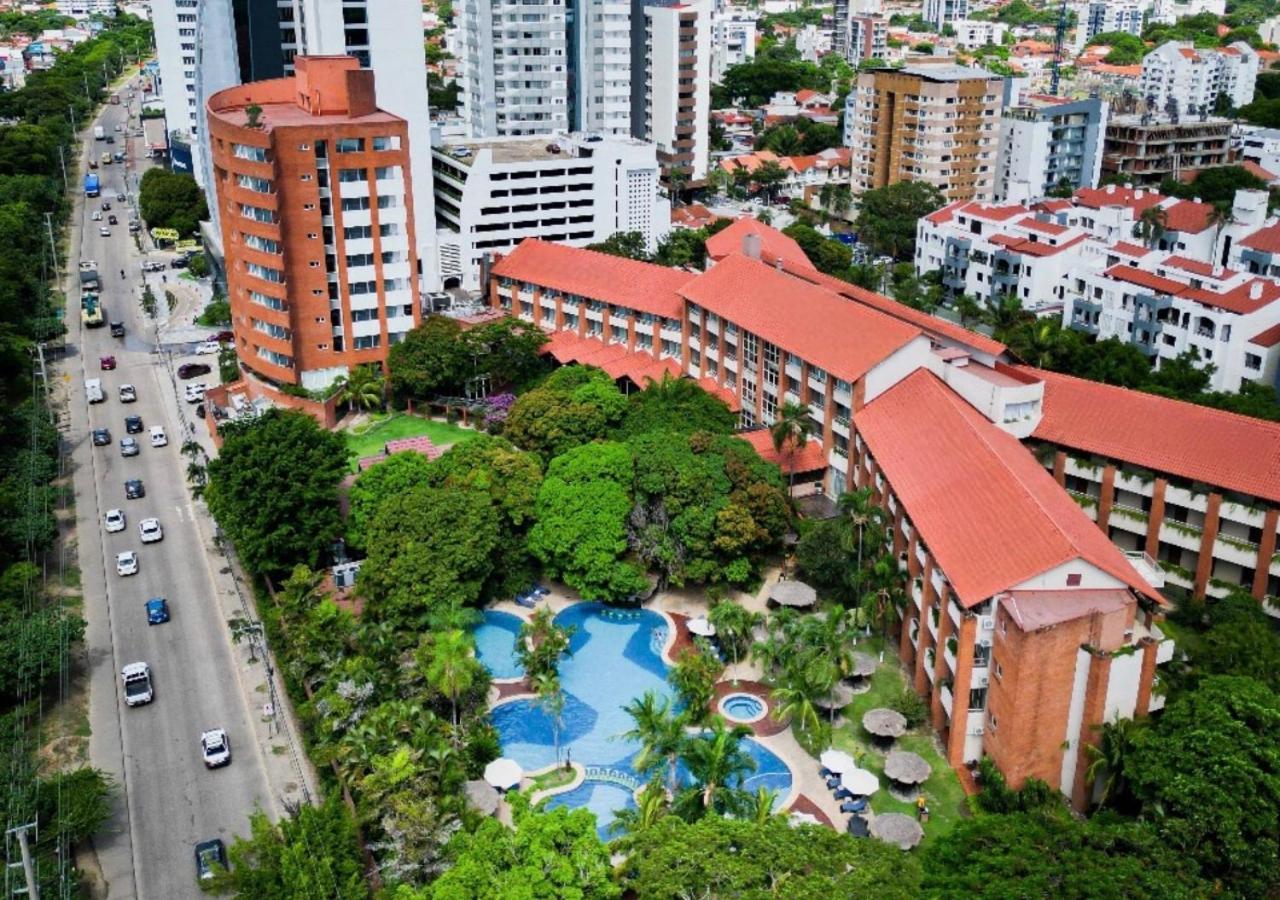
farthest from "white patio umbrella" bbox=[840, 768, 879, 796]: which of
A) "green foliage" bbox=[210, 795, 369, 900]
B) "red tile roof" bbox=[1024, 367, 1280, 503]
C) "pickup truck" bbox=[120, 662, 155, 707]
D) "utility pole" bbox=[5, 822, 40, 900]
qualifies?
"pickup truck" bbox=[120, 662, 155, 707]

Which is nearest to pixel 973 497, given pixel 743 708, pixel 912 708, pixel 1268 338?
pixel 912 708

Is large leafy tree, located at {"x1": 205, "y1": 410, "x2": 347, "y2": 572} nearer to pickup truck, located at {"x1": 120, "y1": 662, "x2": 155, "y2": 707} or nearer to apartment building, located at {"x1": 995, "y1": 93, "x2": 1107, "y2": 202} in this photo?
pickup truck, located at {"x1": 120, "y1": 662, "x2": 155, "y2": 707}

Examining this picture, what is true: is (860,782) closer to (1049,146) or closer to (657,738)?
(657,738)

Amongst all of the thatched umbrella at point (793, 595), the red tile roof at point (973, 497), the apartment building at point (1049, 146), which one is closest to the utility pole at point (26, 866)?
the red tile roof at point (973, 497)

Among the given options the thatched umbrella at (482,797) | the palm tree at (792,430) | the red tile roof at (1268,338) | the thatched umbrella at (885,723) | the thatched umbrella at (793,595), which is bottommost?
the thatched umbrella at (482,797)

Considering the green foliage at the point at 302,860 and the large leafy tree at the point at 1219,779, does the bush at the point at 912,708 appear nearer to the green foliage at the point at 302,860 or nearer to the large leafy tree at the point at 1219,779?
the large leafy tree at the point at 1219,779
